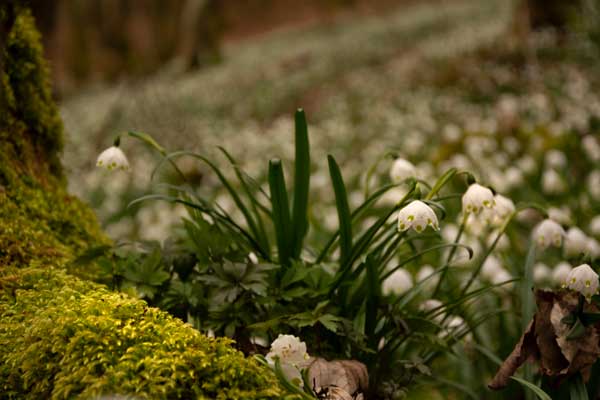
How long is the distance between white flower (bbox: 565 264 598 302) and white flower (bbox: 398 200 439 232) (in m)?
0.38

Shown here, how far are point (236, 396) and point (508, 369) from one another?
0.82 metres

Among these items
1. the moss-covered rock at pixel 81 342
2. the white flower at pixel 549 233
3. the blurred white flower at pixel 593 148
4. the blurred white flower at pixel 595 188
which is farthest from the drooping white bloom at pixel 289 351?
the blurred white flower at pixel 593 148

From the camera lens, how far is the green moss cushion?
1.31 meters

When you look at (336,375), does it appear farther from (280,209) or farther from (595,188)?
(595,188)

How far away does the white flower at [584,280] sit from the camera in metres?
1.70

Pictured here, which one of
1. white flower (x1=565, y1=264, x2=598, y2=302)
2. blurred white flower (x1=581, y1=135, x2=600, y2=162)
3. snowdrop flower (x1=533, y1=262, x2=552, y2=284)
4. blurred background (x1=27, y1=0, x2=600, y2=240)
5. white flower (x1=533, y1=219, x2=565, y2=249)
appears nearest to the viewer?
white flower (x1=565, y1=264, x2=598, y2=302)

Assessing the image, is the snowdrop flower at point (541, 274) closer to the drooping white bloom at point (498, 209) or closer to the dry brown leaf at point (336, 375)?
the drooping white bloom at point (498, 209)

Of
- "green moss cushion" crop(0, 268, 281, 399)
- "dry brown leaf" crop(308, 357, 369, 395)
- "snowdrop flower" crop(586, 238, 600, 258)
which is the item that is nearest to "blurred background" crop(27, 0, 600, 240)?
"green moss cushion" crop(0, 268, 281, 399)

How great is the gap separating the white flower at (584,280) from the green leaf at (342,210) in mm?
582

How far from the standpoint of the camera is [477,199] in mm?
1870

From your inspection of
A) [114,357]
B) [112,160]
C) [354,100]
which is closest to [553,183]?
[112,160]

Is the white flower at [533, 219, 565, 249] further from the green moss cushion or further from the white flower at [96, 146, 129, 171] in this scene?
the white flower at [96, 146, 129, 171]

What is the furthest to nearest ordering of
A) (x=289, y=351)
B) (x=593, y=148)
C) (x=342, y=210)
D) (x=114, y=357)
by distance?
(x=593, y=148) < (x=342, y=210) < (x=289, y=351) < (x=114, y=357)

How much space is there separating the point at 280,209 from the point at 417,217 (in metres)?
0.45
